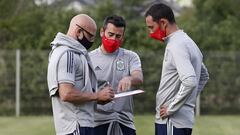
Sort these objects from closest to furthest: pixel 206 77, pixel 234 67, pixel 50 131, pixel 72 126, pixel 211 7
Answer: pixel 72 126 → pixel 206 77 → pixel 50 131 → pixel 234 67 → pixel 211 7

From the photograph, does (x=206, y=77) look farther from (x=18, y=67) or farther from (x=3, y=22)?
(x=3, y=22)

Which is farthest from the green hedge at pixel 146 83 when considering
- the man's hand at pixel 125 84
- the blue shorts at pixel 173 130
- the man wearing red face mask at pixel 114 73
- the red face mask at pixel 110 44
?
the blue shorts at pixel 173 130

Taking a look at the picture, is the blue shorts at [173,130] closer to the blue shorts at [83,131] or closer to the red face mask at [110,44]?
the blue shorts at [83,131]

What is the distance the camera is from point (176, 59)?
6.50 meters

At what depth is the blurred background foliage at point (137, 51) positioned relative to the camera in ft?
78.2

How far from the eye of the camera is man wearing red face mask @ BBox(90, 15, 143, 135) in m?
7.26

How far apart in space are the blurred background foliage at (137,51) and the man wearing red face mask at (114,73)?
1500 cm

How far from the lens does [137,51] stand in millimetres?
24234

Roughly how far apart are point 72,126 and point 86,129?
141 millimetres

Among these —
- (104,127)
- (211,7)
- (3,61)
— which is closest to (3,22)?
(3,61)

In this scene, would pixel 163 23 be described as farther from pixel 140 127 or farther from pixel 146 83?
pixel 146 83

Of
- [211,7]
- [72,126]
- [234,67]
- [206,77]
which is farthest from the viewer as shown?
[211,7]

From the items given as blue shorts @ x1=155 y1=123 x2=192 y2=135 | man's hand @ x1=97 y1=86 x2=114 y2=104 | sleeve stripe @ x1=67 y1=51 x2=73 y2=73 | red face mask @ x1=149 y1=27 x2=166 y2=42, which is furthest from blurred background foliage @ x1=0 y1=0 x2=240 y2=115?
sleeve stripe @ x1=67 y1=51 x2=73 y2=73

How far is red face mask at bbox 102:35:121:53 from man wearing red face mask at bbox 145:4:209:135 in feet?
1.92
